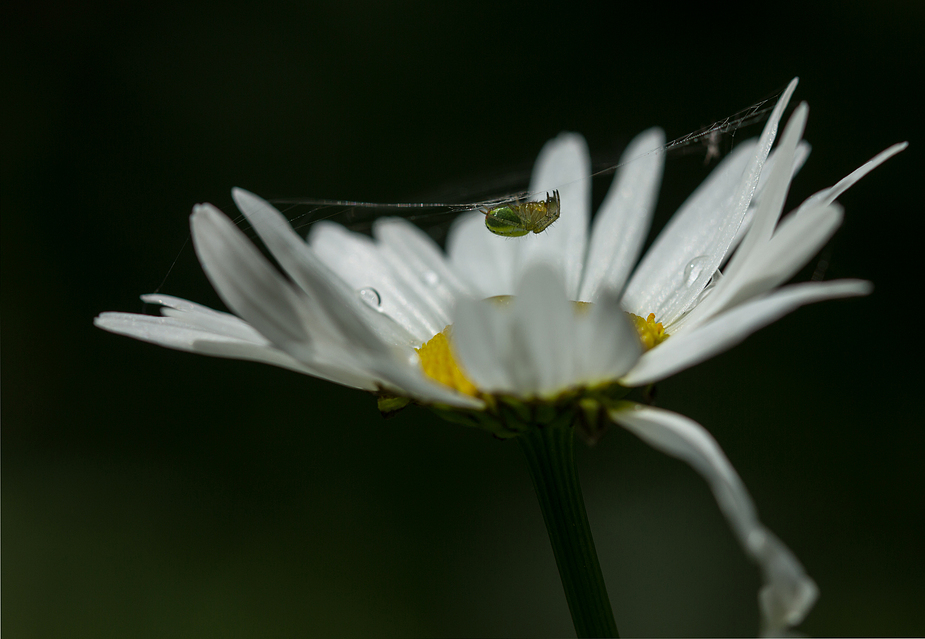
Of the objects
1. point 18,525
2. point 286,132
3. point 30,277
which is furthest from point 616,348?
point 286,132

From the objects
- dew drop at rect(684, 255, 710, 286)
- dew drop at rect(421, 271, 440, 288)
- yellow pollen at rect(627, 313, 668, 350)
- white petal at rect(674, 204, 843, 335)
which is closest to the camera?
white petal at rect(674, 204, 843, 335)

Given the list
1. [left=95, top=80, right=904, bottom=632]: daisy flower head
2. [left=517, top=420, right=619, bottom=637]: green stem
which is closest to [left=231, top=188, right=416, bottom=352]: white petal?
[left=95, top=80, right=904, bottom=632]: daisy flower head

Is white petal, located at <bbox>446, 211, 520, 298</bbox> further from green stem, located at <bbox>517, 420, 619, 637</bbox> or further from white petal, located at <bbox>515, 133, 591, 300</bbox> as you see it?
green stem, located at <bbox>517, 420, 619, 637</bbox>

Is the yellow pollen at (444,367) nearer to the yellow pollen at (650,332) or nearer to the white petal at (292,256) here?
the white petal at (292,256)

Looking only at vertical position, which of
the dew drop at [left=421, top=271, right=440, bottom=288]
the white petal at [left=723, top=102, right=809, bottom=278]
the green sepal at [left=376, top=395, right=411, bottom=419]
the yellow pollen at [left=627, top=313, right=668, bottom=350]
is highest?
the dew drop at [left=421, top=271, right=440, bottom=288]

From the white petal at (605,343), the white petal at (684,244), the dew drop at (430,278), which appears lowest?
the white petal at (605,343)

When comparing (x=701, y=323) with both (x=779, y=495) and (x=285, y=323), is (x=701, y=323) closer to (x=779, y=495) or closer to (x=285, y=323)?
(x=285, y=323)

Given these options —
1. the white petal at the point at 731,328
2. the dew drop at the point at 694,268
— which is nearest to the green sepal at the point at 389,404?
the white petal at the point at 731,328
